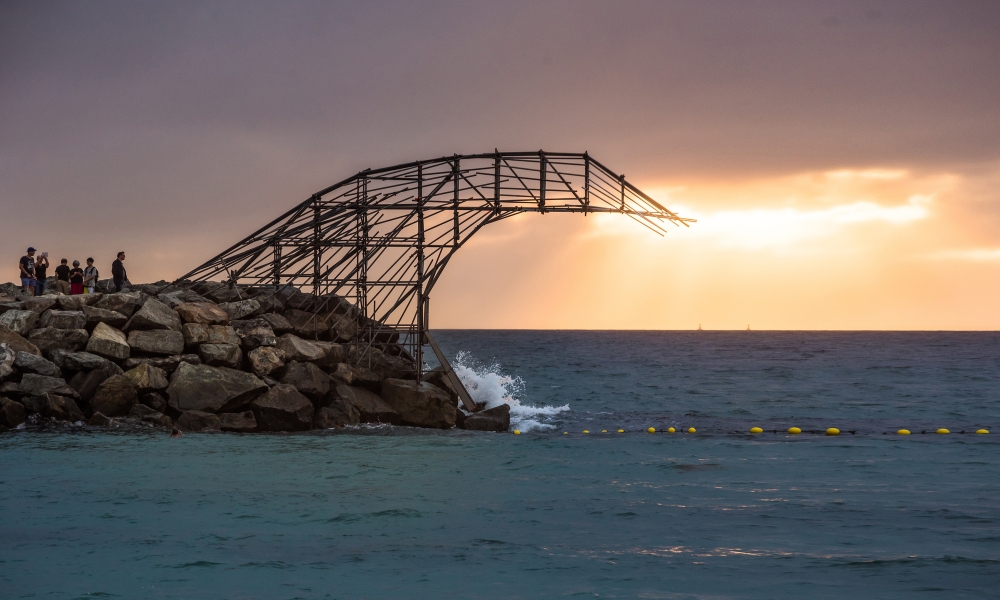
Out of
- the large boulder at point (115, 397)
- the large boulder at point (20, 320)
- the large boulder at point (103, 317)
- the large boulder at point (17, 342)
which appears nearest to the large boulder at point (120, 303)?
the large boulder at point (103, 317)

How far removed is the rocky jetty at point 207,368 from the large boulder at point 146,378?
0.03 metres

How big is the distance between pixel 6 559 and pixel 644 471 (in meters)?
13.1

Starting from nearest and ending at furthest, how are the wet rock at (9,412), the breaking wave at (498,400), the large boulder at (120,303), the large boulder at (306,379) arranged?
the wet rock at (9,412) → the large boulder at (306,379) → the large boulder at (120,303) → the breaking wave at (498,400)

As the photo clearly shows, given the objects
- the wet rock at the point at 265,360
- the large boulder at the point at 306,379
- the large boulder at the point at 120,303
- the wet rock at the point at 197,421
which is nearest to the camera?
the wet rock at the point at 197,421

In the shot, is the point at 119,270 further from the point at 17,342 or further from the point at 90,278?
the point at 17,342

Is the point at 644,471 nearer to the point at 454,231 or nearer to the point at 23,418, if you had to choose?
the point at 454,231

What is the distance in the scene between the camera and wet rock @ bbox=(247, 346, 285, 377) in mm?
27281

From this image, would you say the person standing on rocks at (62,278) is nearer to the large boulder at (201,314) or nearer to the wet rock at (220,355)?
the large boulder at (201,314)

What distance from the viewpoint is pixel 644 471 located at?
21250 mm

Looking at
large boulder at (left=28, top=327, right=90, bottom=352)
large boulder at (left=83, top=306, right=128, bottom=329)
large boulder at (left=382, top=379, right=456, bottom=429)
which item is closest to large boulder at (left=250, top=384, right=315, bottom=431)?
large boulder at (left=382, top=379, right=456, bottom=429)

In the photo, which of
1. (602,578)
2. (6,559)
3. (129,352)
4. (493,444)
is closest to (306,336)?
(129,352)

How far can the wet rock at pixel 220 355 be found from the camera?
88.4ft

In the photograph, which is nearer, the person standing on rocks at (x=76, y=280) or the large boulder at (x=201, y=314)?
the large boulder at (x=201, y=314)

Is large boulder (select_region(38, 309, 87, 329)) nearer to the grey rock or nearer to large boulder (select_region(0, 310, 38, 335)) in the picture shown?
large boulder (select_region(0, 310, 38, 335))
